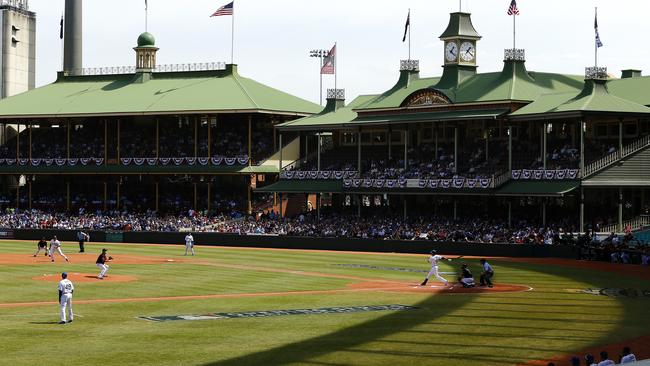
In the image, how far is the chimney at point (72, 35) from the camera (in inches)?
4267

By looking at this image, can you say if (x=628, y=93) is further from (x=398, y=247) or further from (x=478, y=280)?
(x=478, y=280)

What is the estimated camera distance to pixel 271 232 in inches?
3081

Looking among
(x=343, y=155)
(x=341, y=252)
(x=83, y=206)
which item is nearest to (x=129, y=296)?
(x=341, y=252)

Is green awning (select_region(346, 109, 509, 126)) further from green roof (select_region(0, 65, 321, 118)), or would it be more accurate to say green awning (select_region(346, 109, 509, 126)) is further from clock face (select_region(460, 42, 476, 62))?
green roof (select_region(0, 65, 321, 118))

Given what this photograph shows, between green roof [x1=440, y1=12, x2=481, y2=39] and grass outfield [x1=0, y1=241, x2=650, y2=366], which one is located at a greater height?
green roof [x1=440, y1=12, x2=481, y2=39]

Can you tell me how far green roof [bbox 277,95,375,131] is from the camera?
84812 mm

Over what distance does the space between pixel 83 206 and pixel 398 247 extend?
3757cm

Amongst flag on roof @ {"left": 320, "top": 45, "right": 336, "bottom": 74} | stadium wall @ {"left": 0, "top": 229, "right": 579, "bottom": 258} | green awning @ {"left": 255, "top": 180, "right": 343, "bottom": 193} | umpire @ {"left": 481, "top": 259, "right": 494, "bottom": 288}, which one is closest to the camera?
umpire @ {"left": 481, "top": 259, "right": 494, "bottom": 288}

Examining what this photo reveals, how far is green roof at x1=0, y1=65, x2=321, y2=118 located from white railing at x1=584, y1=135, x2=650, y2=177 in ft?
104

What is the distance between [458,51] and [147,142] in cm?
2976

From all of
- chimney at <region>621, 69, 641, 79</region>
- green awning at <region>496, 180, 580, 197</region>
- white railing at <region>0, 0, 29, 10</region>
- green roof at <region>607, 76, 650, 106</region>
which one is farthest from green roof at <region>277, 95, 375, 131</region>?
white railing at <region>0, 0, 29, 10</region>

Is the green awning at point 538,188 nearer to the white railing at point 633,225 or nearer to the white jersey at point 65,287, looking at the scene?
the white railing at point 633,225

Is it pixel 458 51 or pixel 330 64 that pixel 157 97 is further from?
pixel 458 51

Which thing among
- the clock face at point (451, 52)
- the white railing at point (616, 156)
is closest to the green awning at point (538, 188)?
the white railing at point (616, 156)
